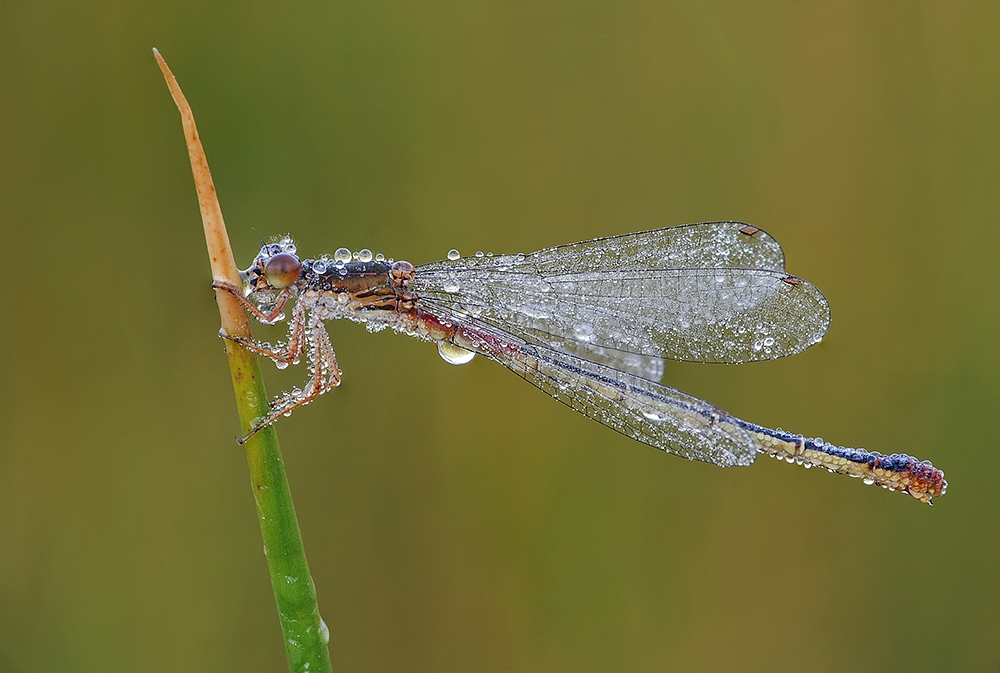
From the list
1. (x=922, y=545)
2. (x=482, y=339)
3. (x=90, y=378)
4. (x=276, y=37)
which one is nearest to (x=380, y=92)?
(x=276, y=37)

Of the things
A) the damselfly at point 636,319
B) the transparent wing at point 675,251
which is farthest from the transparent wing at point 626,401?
the transparent wing at point 675,251

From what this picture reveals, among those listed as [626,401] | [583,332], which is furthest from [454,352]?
[626,401]

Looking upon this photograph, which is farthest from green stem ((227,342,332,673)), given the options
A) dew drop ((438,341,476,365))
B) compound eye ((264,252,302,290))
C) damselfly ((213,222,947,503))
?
dew drop ((438,341,476,365))

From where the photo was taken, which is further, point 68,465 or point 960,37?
point 960,37

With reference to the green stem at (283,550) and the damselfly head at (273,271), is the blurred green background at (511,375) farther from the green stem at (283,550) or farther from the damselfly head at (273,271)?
the green stem at (283,550)

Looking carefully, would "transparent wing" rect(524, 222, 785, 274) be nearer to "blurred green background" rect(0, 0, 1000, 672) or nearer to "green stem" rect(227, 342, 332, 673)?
"blurred green background" rect(0, 0, 1000, 672)

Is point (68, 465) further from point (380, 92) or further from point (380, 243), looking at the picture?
point (380, 92)

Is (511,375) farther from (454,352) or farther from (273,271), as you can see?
(273,271)
